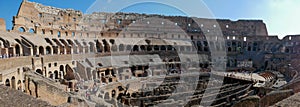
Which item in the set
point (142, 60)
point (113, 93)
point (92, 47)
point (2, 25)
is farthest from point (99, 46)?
point (113, 93)

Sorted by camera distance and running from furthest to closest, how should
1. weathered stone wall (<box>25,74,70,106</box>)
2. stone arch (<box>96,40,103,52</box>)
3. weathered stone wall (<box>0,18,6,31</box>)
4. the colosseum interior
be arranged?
1. stone arch (<box>96,40,103,52</box>)
2. weathered stone wall (<box>0,18,6,31</box>)
3. the colosseum interior
4. weathered stone wall (<box>25,74,70,106</box>)

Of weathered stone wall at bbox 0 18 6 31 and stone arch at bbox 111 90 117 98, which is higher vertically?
weathered stone wall at bbox 0 18 6 31

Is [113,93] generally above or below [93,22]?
below

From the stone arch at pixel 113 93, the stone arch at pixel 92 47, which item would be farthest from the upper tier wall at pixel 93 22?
the stone arch at pixel 113 93

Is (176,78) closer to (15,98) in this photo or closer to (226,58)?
(226,58)

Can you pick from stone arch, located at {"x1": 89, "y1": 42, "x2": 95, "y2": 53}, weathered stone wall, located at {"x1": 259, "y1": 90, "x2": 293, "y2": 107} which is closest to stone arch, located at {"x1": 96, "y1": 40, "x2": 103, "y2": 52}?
stone arch, located at {"x1": 89, "y1": 42, "x2": 95, "y2": 53}

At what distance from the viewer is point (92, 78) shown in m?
20.9

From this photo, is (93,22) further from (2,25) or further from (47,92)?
(47,92)

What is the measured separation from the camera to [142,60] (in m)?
27.5

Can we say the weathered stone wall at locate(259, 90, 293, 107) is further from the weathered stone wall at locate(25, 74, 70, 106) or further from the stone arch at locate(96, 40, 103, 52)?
the stone arch at locate(96, 40, 103, 52)

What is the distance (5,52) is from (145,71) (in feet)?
49.2

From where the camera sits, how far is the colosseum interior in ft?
46.4

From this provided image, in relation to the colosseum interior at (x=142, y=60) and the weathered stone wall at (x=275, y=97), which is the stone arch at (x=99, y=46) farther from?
the weathered stone wall at (x=275, y=97)

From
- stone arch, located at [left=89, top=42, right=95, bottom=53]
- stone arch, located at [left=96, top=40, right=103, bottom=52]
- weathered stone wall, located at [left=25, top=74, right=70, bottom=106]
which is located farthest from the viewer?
stone arch, located at [left=96, top=40, right=103, bottom=52]
